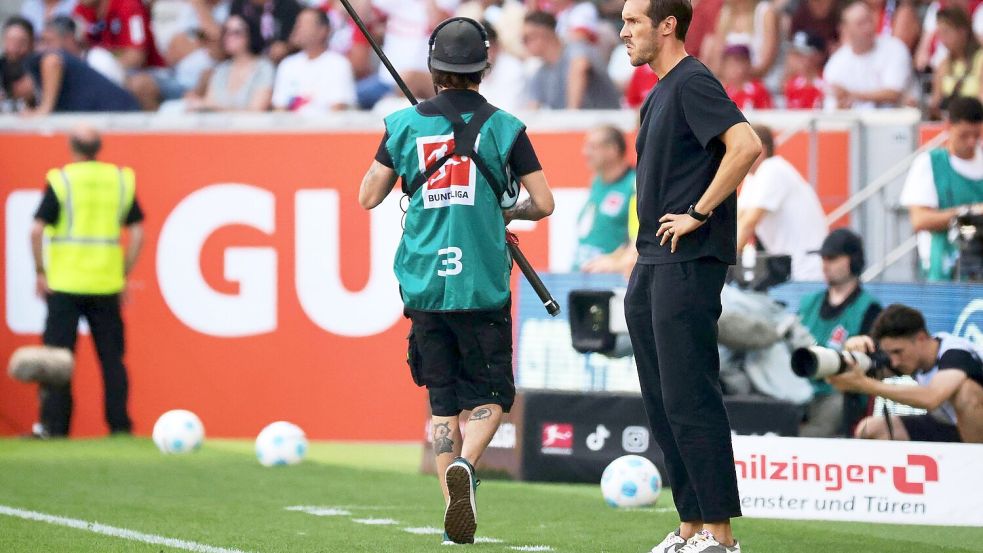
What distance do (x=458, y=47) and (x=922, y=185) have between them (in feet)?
16.6

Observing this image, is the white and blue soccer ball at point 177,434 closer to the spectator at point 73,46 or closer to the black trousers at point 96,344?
the black trousers at point 96,344

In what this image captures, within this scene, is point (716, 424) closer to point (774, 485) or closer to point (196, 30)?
point (774, 485)

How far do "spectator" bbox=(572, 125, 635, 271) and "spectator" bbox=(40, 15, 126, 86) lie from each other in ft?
17.5

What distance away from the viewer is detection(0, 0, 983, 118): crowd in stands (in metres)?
13.3

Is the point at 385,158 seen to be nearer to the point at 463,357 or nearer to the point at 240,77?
the point at 463,357

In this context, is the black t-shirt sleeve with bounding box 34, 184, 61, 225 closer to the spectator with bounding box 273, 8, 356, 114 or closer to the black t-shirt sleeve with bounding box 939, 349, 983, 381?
the spectator with bounding box 273, 8, 356, 114

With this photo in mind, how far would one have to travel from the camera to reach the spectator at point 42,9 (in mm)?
17141

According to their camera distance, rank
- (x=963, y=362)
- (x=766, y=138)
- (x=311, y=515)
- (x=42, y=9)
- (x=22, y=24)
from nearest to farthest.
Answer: (x=311, y=515) → (x=963, y=362) → (x=766, y=138) → (x=22, y=24) → (x=42, y=9)

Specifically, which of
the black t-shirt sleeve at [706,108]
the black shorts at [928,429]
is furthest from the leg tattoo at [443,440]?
the black shorts at [928,429]

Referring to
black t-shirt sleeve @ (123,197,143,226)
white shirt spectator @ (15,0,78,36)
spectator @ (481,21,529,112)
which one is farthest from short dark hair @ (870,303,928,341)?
white shirt spectator @ (15,0,78,36)

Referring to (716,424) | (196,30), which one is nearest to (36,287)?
(196,30)

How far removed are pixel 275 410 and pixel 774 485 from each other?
20.4 feet

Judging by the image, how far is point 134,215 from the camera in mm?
13031

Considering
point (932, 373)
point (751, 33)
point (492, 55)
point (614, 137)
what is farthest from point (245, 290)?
point (932, 373)
